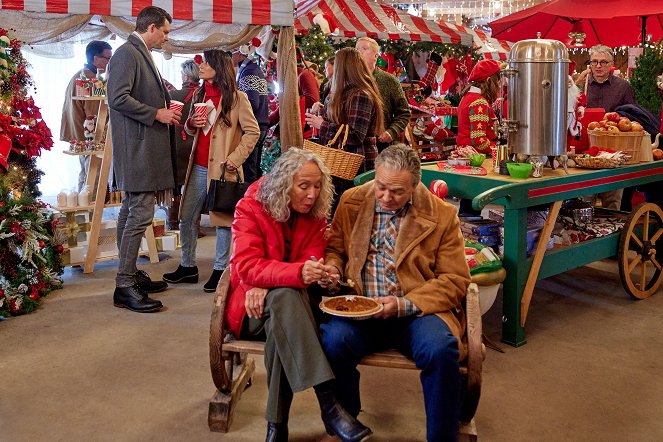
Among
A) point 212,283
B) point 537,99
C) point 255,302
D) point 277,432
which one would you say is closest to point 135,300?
point 212,283

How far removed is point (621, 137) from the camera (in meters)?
4.61

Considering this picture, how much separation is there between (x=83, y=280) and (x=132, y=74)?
174cm

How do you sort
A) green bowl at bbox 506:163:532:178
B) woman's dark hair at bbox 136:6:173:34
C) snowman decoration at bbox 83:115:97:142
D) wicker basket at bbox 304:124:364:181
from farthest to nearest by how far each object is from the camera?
snowman decoration at bbox 83:115:97:142, wicker basket at bbox 304:124:364:181, woman's dark hair at bbox 136:6:173:34, green bowl at bbox 506:163:532:178

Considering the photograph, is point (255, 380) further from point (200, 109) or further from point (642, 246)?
point (642, 246)

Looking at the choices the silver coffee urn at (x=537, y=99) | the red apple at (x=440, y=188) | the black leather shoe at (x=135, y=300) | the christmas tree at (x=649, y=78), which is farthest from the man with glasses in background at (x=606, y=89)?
the black leather shoe at (x=135, y=300)

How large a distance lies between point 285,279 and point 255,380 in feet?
3.10

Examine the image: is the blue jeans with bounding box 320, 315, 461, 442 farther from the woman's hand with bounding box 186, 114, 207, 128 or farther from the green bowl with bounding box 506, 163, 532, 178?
the woman's hand with bounding box 186, 114, 207, 128

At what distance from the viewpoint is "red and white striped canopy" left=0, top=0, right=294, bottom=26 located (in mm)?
4684

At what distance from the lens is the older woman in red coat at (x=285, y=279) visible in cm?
258

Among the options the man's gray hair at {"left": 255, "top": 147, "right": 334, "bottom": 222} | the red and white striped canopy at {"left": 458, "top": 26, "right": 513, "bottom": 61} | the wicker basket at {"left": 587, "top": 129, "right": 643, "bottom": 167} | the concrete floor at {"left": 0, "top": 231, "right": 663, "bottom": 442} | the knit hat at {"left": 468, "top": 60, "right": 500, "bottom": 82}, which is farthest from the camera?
the red and white striped canopy at {"left": 458, "top": 26, "right": 513, "bottom": 61}

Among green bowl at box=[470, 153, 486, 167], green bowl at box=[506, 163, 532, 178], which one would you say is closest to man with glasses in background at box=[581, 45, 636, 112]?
green bowl at box=[470, 153, 486, 167]

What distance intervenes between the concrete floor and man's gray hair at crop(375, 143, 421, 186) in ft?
3.57

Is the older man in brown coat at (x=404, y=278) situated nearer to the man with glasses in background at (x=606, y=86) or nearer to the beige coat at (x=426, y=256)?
the beige coat at (x=426, y=256)

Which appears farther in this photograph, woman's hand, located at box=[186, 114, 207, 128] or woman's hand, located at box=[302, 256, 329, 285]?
woman's hand, located at box=[186, 114, 207, 128]
